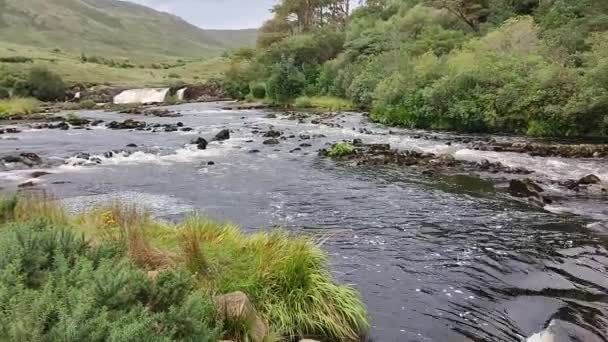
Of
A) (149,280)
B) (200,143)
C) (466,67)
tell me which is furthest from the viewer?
(466,67)

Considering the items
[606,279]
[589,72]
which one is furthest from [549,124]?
[606,279]

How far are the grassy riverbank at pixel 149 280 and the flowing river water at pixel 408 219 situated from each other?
3.97 feet

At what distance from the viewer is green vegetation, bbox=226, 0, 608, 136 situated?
27766 mm

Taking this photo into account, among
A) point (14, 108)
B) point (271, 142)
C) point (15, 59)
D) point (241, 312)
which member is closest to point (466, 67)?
point (271, 142)

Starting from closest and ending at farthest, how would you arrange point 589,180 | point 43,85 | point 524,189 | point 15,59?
1. point 524,189
2. point 589,180
3. point 43,85
4. point 15,59

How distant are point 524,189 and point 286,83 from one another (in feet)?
146

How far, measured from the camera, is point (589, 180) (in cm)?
1706

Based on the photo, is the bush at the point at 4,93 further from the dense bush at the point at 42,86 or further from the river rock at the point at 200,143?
the river rock at the point at 200,143

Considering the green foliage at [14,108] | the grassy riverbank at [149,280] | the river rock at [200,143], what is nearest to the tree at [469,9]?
the river rock at [200,143]

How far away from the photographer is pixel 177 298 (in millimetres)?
5406

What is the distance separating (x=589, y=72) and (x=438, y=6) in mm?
32731

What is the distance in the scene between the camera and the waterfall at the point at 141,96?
7244 centimetres

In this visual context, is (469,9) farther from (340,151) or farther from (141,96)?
(141,96)

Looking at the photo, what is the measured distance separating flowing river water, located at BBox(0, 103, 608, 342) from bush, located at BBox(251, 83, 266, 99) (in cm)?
3726
